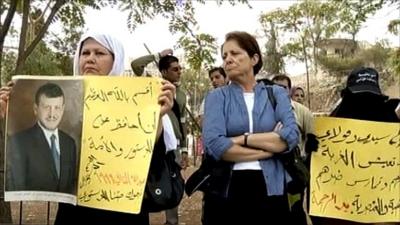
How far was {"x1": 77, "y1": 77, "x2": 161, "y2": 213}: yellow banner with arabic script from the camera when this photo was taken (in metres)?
2.34

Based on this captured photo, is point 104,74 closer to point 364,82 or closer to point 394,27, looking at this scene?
point 364,82

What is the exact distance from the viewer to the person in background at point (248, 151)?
302 cm

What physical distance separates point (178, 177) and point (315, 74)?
1320 inches

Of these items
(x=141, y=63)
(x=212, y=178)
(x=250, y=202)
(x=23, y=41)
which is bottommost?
(x=250, y=202)

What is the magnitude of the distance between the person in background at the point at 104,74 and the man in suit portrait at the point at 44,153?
0.13 meters

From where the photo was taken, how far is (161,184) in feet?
7.89

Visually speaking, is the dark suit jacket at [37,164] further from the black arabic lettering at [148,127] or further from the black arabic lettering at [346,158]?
the black arabic lettering at [346,158]

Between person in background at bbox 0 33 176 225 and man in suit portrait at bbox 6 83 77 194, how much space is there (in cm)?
13

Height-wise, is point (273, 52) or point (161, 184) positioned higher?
A: point (273, 52)

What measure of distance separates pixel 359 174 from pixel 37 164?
157 cm

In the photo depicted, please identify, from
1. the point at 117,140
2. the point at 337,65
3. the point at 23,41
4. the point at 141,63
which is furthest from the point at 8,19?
the point at 337,65

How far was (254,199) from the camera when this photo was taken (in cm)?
307

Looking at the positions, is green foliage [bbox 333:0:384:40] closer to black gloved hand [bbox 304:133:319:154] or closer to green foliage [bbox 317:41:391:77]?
black gloved hand [bbox 304:133:319:154]

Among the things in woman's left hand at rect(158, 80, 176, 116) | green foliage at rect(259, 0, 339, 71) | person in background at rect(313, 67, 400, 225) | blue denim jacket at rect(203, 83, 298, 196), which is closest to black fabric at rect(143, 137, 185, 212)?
woman's left hand at rect(158, 80, 176, 116)
